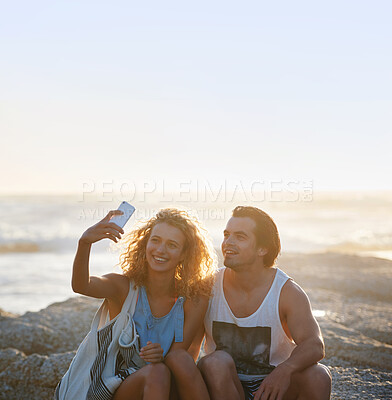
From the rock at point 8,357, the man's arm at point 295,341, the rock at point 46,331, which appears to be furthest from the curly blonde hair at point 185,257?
the rock at point 46,331

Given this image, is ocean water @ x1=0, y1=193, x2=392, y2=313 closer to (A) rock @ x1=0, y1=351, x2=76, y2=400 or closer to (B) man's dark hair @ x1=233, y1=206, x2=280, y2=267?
(B) man's dark hair @ x1=233, y1=206, x2=280, y2=267

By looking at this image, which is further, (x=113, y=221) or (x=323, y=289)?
(x=323, y=289)

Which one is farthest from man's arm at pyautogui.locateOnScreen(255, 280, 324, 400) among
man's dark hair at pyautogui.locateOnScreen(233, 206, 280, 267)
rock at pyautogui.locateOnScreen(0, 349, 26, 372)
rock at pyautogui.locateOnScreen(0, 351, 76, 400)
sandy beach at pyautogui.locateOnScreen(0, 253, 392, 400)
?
rock at pyautogui.locateOnScreen(0, 349, 26, 372)

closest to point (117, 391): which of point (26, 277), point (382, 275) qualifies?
point (382, 275)

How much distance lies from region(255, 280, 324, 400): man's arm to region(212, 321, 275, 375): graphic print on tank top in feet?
0.66

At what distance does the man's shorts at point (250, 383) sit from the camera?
382cm

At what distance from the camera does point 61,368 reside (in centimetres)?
511

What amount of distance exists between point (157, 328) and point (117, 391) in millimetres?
498

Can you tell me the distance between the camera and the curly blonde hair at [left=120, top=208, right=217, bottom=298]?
Answer: 3938mm

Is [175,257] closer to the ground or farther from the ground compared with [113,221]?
closer to the ground

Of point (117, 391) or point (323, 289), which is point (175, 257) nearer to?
point (117, 391)

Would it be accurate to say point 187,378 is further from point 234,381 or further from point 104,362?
point 104,362

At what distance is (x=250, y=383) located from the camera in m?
3.84

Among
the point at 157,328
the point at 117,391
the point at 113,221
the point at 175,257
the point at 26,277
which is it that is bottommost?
the point at 26,277
